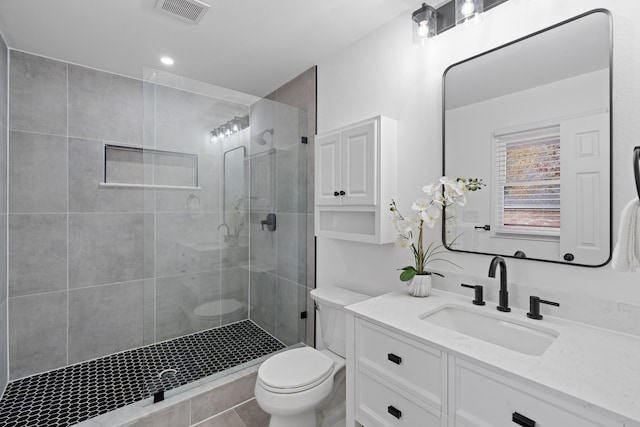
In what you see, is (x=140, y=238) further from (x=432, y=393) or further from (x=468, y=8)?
(x=468, y=8)

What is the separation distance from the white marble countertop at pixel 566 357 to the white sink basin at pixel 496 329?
0.02 meters

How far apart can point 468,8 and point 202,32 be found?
1.55 meters

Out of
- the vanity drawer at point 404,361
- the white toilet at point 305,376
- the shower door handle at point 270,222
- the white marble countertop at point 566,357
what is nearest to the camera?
the white marble countertop at point 566,357

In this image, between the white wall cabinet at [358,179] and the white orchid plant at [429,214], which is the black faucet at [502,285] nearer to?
the white orchid plant at [429,214]

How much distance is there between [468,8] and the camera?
4.46 feet

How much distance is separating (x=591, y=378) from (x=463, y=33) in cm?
151

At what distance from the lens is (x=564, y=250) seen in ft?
3.84

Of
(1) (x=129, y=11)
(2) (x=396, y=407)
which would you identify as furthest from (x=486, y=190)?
(1) (x=129, y=11)

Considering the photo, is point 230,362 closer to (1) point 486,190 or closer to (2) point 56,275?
(2) point 56,275

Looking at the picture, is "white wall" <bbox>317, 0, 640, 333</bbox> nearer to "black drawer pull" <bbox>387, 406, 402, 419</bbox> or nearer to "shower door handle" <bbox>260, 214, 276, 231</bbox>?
"shower door handle" <bbox>260, 214, 276, 231</bbox>

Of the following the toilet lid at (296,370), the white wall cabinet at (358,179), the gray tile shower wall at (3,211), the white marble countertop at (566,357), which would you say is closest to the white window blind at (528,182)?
the white marble countertop at (566,357)

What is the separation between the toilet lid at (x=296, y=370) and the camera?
1.53 metres

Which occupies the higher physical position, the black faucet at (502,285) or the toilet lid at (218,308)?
the black faucet at (502,285)

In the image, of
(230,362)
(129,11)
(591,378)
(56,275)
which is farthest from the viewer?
(56,275)
